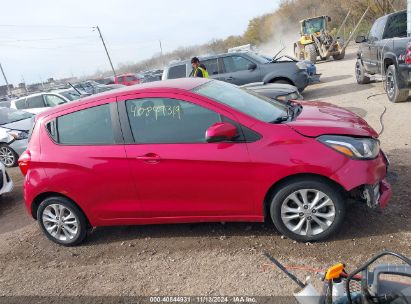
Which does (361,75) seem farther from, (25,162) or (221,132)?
(25,162)

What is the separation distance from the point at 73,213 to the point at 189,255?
58.3 inches

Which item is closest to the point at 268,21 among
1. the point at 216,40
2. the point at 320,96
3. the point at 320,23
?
the point at 216,40

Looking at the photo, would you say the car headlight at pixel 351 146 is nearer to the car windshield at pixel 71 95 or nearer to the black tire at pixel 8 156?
the black tire at pixel 8 156

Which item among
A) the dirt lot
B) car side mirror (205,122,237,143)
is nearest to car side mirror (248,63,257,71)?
the dirt lot

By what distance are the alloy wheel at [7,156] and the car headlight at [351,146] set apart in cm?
854

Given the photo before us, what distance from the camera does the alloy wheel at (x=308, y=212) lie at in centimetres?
387

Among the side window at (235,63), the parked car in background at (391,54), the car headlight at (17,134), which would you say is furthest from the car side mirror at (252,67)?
the car headlight at (17,134)

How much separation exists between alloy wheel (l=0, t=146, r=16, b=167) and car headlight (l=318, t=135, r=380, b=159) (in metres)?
8.54

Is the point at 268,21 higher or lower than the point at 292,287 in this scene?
higher

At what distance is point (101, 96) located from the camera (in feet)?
14.9

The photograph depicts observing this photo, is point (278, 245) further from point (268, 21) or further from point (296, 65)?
point (268, 21)

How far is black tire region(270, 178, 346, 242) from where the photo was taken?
151 inches

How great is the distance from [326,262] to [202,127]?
1.72 m

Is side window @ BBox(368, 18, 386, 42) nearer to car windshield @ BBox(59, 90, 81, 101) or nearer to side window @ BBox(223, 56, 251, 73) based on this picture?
side window @ BBox(223, 56, 251, 73)
